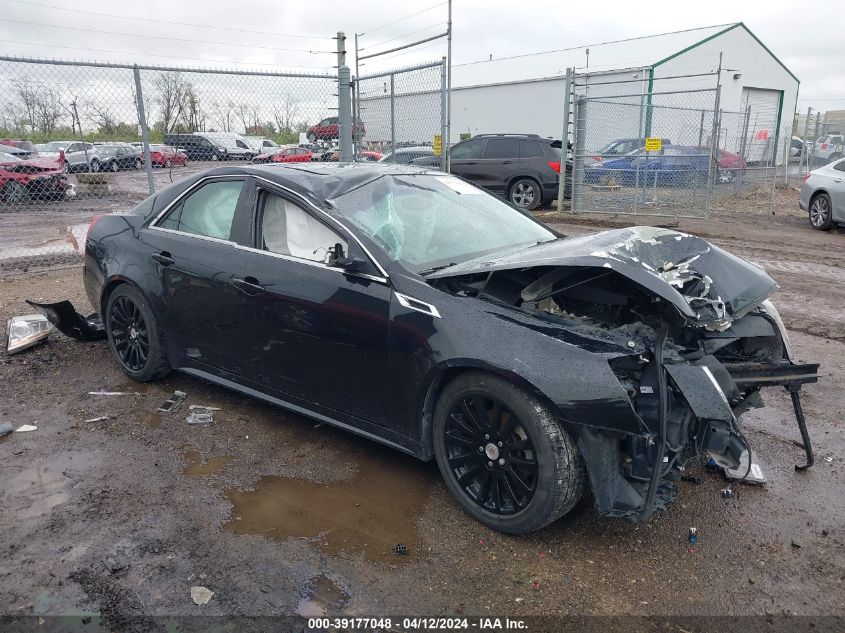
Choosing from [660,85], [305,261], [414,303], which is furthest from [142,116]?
[660,85]

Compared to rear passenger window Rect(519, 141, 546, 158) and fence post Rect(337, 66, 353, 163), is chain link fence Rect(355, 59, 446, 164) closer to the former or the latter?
fence post Rect(337, 66, 353, 163)

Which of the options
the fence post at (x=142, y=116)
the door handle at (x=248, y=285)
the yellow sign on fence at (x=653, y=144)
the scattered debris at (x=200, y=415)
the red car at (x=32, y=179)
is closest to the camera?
the door handle at (x=248, y=285)

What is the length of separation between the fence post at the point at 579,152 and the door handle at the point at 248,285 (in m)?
11.4

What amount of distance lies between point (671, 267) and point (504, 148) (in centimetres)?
1205

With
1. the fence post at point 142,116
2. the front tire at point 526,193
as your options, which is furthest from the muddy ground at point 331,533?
the front tire at point 526,193

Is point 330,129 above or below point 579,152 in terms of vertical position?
above

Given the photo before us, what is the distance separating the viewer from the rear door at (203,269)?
13.4ft

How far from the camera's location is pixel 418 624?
8.42ft

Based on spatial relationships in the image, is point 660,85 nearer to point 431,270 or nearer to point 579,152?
point 579,152

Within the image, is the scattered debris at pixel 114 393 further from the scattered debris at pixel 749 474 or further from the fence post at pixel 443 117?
the fence post at pixel 443 117

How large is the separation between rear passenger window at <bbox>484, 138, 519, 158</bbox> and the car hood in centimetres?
1140

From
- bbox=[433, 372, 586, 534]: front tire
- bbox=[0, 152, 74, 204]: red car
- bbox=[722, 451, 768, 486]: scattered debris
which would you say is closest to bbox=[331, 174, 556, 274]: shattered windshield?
bbox=[433, 372, 586, 534]: front tire

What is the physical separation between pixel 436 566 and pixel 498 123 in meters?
35.1

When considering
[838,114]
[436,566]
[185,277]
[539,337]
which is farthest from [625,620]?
[838,114]
